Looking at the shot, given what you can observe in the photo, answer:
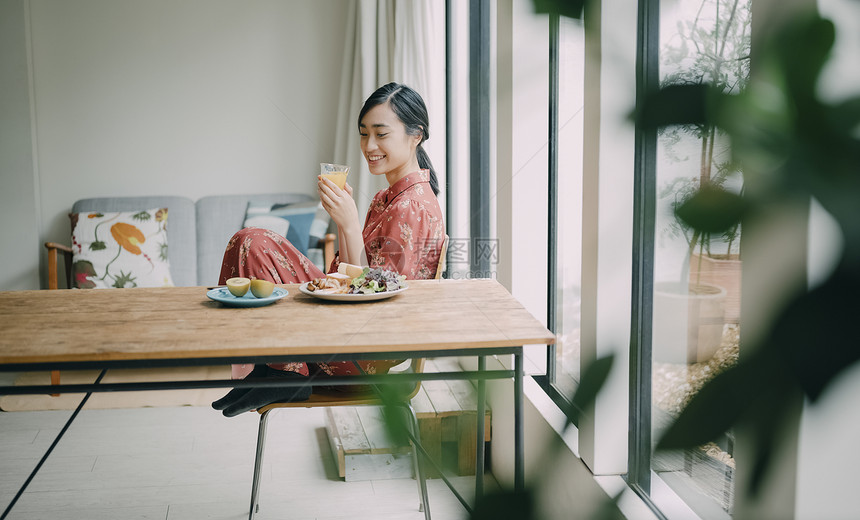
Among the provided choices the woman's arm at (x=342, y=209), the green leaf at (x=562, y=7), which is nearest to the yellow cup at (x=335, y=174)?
the woman's arm at (x=342, y=209)

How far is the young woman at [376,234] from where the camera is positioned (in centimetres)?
198

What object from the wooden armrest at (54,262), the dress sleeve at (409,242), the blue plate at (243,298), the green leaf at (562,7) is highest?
the green leaf at (562,7)

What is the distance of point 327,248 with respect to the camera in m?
3.87

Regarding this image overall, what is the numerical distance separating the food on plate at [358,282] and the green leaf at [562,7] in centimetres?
151

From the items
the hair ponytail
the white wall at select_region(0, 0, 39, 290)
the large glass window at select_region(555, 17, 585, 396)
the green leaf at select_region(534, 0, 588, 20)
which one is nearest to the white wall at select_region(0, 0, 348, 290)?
the white wall at select_region(0, 0, 39, 290)

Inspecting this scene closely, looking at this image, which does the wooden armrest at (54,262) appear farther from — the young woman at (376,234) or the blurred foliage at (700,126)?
the blurred foliage at (700,126)

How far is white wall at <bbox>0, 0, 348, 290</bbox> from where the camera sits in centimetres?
425

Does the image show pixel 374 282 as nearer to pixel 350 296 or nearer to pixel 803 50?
pixel 350 296

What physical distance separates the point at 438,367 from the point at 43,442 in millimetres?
1627

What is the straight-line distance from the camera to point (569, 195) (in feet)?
7.61

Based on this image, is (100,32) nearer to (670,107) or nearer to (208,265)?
(208,265)

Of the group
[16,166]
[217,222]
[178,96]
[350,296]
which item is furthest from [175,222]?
[350,296]

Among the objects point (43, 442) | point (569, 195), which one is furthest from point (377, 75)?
point (43, 442)

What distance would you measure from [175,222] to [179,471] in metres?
1.81
